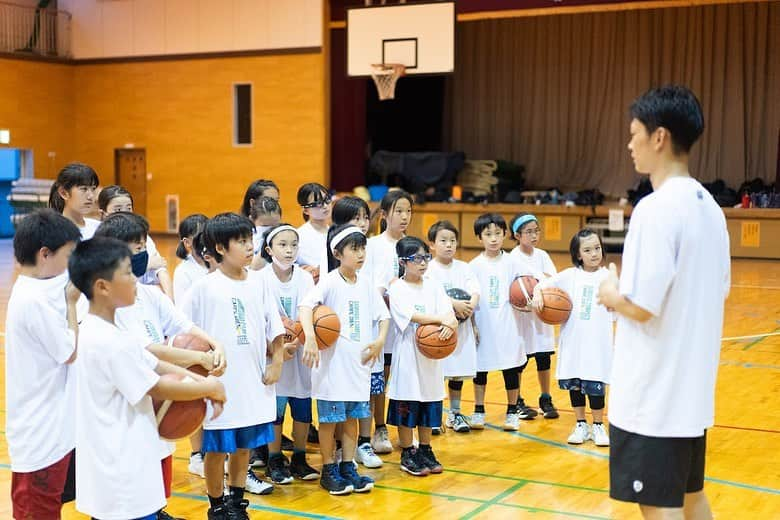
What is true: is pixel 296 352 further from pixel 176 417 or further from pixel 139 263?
pixel 176 417

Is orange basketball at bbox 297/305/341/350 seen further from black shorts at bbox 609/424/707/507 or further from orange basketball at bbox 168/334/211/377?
black shorts at bbox 609/424/707/507

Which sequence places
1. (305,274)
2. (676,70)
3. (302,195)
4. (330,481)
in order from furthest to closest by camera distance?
→ (676,70) < (302,195) < (305,274) < (330,481)

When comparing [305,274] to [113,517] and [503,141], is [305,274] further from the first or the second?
[503,141]

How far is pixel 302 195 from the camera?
20.7ft

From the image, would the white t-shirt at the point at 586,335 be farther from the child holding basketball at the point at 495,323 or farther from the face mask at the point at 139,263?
the face mask at the point at 139,263

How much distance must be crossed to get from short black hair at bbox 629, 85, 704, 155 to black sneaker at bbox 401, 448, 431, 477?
2972mm

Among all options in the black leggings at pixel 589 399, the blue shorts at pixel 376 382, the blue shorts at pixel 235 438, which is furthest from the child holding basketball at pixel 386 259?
the blue shorts at pixel 235 438

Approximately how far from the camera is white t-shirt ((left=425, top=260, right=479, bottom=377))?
642cm

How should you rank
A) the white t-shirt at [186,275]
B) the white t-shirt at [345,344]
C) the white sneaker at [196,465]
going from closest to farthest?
the white t-shirt at [345,344], the white sneaker at [196,465], the white t-shirt at [186,275]

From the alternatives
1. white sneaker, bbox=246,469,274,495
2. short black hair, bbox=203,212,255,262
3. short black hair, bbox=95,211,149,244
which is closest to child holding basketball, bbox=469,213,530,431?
white sneaker, bbox=246,469,274,495

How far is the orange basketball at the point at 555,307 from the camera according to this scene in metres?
6.41

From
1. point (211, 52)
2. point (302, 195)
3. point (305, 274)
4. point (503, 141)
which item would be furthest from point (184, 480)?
point (503, 141)

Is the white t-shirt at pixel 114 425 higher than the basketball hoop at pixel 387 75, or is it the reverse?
the basketball hoop at pixel 387 75

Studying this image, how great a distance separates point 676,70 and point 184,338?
20.0 meters
